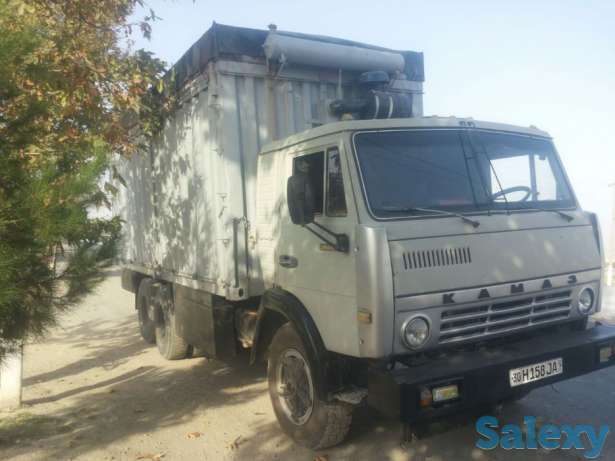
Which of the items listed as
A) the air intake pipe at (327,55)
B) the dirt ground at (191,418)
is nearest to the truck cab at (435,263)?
→ the dirt ground at (191,418)

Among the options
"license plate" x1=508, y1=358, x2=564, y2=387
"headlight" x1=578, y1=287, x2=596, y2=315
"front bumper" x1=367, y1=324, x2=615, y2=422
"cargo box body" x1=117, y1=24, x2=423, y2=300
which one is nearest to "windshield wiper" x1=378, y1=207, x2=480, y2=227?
"front bumper" x1=367, y1=324, x2=615, y2=422

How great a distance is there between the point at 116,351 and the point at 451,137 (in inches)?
248

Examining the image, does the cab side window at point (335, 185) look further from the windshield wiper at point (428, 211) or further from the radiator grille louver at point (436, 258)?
the radiator grille louver at point (436, 258)

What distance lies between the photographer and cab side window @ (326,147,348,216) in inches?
143

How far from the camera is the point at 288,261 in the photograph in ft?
13.6

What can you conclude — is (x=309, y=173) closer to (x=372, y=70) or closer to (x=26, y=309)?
(x=372, y=70)

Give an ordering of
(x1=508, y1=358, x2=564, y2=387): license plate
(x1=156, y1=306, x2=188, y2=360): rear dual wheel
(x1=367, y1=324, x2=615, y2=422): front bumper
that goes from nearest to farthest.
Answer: (x1=367, y1=324, x2=615, y2=422): front bumper, (x1=508, y1=358, x2=564, y2=387): license plate, (x1=156, y1=306, x2=188, y2=360): rear dual wheel

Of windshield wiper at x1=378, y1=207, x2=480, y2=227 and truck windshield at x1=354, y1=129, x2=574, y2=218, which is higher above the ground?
truck windshield at x1=354, y1=129, x2=574, y2=218

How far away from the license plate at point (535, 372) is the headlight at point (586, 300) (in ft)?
1.97

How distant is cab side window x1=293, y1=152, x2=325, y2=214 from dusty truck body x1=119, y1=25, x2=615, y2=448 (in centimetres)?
2

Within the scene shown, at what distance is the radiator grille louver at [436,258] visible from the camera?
3.26 m

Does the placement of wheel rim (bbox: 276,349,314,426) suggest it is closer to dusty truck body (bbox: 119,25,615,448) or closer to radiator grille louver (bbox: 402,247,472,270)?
dusty truck body (bbox: 119,25,615,448)

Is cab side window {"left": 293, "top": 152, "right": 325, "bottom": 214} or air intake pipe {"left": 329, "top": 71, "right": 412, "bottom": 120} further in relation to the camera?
air intake pipe {"left": 329, "top": 71, "right": 412, "bottom": 120}

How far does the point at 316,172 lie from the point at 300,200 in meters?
0.39
